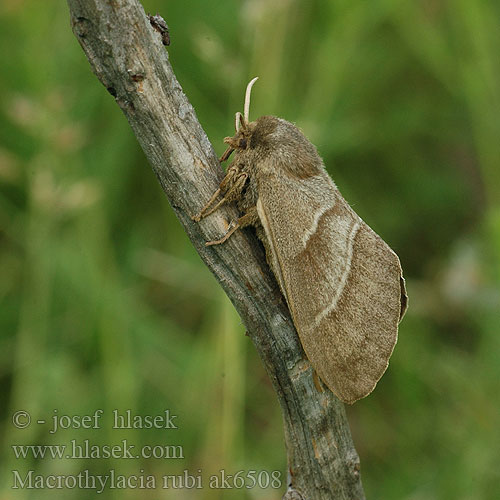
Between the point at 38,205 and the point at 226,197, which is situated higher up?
the point at 38,205

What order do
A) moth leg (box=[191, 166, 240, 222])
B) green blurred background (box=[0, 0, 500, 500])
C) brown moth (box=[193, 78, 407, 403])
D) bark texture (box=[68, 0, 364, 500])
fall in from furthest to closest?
1. green blurred background (box=[0, 0, 500, 500])
2. brown moth (box=[193, 78, 407, 403])
3. moth leg (box=[191, 166, 240, 222])
4. bark texture (box=[68, 0, 364, 500])

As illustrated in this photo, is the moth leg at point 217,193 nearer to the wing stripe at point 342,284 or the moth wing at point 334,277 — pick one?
the moth wing at point 334,277

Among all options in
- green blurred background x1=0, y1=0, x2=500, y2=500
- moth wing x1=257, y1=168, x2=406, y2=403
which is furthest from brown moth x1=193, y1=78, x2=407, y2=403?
green blurred background x1=0, y1=0, x2=500, y2=500

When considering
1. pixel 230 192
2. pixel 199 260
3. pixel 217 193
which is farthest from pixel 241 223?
pixel 199 260

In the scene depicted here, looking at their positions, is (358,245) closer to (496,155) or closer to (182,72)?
(496,155)

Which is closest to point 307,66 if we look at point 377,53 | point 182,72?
point 377,53

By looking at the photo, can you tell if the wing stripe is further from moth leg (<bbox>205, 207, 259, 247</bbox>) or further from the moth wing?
moth leg (<bbox>205, 207, 259, 247</bbox>)
